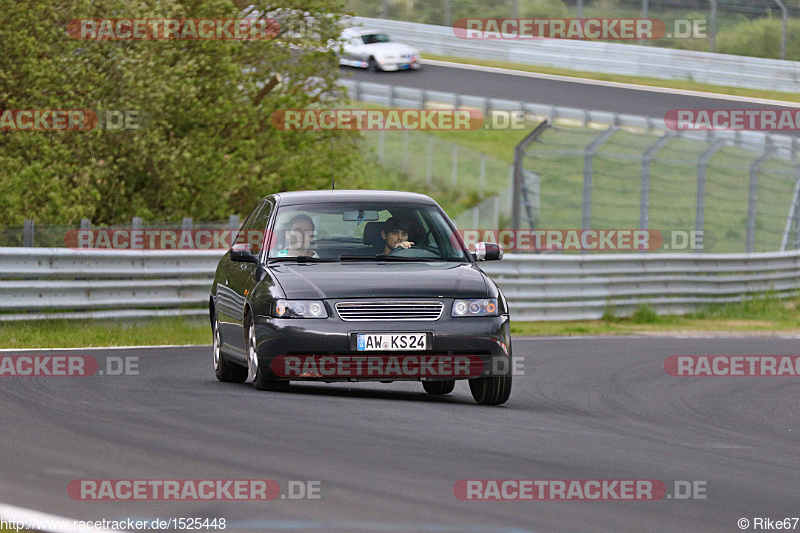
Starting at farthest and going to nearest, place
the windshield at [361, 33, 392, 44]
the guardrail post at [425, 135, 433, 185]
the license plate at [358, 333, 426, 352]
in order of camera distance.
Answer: the windshield at [361, 33, 392, 44]
the guardrail post at [425, 135, 433, 185]
the license plate at [358, 333, 426, 352]

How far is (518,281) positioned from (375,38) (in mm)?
33531

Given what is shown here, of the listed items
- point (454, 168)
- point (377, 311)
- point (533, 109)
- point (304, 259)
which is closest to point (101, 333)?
point (304, 259)

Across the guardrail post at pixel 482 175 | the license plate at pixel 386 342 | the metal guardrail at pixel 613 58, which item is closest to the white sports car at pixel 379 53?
the metal guardrail at pixel 613 58

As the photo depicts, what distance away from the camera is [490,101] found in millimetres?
45656

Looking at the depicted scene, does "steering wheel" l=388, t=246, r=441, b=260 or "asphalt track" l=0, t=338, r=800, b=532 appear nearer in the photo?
"asphalt track" l=0, t=338, r=800, b=532

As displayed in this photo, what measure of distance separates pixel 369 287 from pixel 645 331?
39.4 ft

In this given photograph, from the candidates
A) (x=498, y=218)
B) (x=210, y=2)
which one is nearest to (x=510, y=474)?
(x=210, y=2)

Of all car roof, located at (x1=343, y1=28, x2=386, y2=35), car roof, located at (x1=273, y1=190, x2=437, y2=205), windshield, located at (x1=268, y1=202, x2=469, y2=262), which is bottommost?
car roof, located at (x1=343, y1=28, x2=386, y2=35)

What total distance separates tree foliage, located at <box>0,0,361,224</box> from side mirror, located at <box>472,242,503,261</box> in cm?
1084

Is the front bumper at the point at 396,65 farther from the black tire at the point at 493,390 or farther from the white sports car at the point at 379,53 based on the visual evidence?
the black tire at the point at 493,390

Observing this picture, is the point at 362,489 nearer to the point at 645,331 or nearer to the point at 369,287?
the point at 369,287

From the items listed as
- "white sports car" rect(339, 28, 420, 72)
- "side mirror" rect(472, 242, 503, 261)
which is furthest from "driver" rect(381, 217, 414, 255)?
"white sports car" rect(339, 28, 420, 72)

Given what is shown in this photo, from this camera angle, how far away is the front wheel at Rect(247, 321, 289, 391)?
10016 millimetres

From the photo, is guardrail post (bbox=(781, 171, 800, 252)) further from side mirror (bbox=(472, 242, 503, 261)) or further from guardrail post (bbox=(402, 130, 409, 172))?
side mirror (bbox=(472, 242, 503, 261))
